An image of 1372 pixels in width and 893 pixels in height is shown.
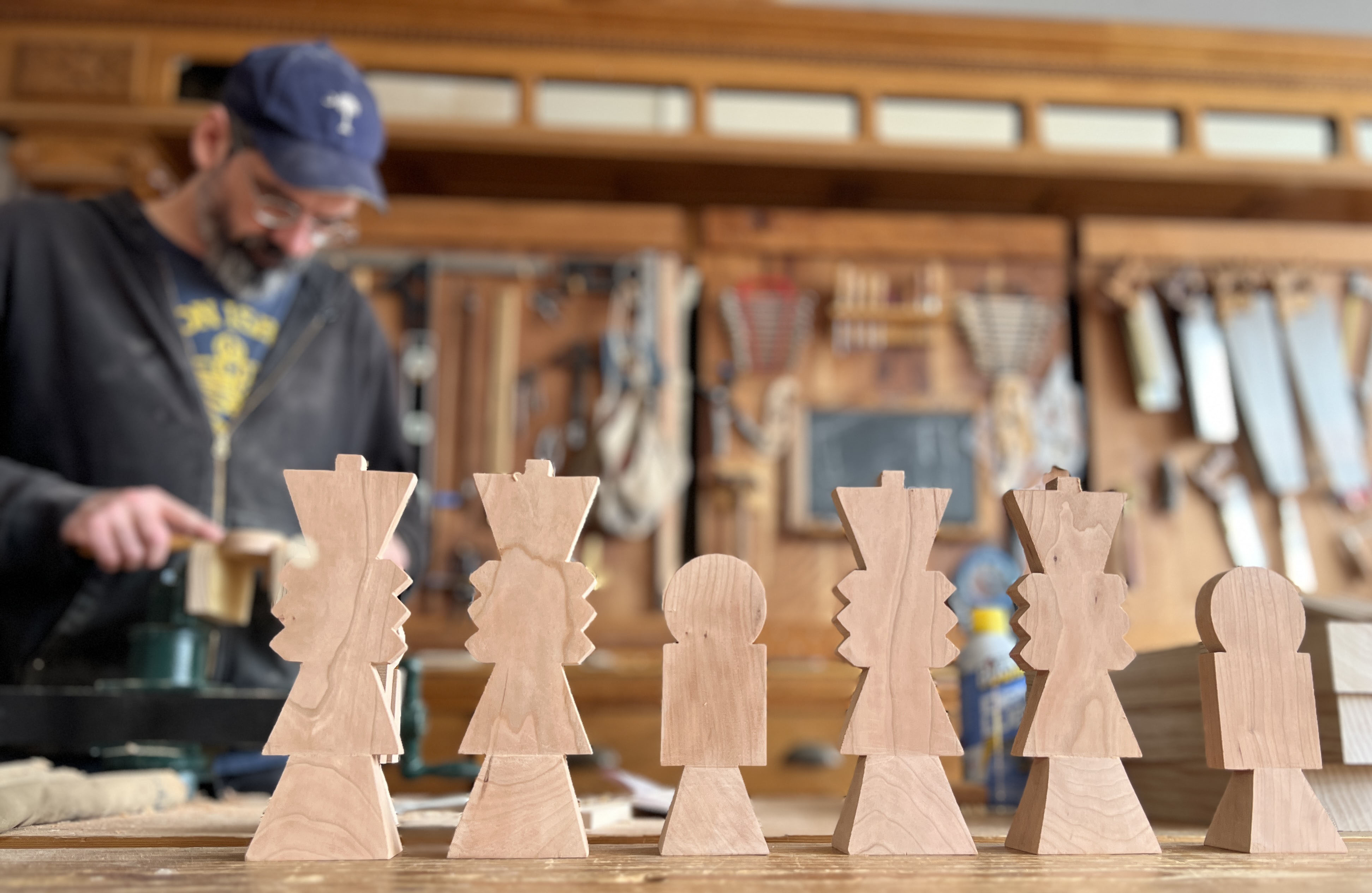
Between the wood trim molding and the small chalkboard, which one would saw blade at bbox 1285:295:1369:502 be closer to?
the wood trim molding

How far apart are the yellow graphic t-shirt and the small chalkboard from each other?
1.30 meters

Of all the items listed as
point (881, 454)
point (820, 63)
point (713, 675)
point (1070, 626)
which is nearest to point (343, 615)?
point (713, 675)

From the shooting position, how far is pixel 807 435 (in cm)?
253

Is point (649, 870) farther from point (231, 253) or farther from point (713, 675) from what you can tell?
point (231, 253)

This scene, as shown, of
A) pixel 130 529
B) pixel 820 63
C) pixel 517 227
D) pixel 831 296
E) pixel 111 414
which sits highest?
pixel 820 63

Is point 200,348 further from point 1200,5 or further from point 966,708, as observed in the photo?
point 1200,5

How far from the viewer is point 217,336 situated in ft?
5.04

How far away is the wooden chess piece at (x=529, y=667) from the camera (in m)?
0.46

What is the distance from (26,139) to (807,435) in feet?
6.17

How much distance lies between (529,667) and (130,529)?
85cm

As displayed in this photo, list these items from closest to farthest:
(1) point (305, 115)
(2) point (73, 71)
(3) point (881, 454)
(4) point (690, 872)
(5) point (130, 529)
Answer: (4) point (690, 872) → (5) point (130, 529) → (1) point (305, 115) → (2) point (73, 71) → (3) point (881, 454)

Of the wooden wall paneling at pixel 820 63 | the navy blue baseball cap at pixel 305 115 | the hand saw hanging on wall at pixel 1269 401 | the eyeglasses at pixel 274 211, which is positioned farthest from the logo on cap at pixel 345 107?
the hand saw hanging on wall at pixel 1269 401

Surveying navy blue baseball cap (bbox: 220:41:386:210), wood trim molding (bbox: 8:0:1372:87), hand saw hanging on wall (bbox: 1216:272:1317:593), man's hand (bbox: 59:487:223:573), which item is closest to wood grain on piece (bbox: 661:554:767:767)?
man's hand (bbox: 59:487:223:573)

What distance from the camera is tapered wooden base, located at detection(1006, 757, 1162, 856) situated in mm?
478
